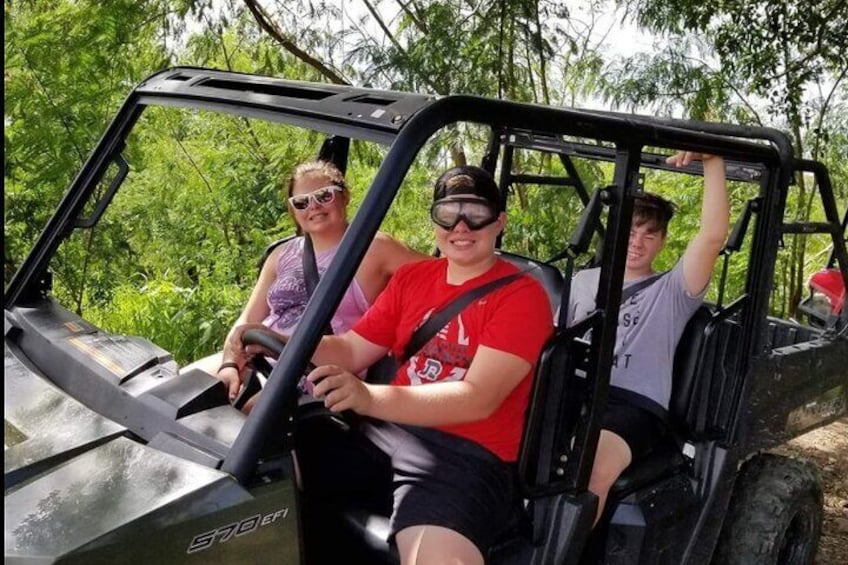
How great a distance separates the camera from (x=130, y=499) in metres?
Result: 1.62

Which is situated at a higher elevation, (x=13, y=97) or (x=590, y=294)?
(x=13, y=97)

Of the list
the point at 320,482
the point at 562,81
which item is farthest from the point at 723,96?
the point at 320,482

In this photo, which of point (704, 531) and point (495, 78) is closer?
point (704, 531)

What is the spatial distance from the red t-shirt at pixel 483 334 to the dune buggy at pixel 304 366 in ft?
0.20

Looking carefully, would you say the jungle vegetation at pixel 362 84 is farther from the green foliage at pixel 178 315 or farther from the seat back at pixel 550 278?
the seat back at pixel 550 278

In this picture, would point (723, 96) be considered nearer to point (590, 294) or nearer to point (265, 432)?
point (590, 294)

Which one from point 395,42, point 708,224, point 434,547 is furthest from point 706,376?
point 395,42

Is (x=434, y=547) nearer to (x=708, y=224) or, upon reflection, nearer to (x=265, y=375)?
(x=265, y=375)

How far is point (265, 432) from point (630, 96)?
18.2 feet

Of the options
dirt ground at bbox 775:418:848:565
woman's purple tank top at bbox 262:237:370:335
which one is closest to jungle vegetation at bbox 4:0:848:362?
dirt ground at bbox 775:418:848:565

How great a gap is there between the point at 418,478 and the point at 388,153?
32.4 inches

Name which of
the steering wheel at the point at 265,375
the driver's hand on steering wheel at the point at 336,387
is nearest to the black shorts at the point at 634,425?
the steering wheel at the point at 265,375

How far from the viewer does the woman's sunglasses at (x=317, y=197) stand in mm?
2758

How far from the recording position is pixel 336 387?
1.83m
